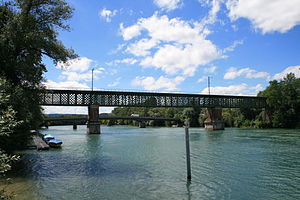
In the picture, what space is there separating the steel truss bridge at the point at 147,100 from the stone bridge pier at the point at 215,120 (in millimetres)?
2196

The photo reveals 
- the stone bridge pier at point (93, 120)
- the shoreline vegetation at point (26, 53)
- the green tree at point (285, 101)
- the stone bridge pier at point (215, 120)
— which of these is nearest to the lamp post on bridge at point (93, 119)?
the stone bridge pier at point (93, 120)

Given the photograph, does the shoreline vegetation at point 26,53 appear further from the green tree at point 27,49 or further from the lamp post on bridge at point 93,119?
the lamp post on bridge at point 93,119

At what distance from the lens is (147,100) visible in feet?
288

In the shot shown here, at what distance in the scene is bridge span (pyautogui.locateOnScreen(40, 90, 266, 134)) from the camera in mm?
76250

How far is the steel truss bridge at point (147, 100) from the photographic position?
7688 centimetres

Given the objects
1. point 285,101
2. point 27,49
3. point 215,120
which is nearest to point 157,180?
point 27,49

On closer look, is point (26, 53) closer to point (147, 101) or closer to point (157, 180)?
point (157, 180)

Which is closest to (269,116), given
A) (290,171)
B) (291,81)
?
(291,81)

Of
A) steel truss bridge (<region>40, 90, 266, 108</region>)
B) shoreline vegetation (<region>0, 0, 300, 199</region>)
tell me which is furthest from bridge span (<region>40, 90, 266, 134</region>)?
shoreline vegetation (<region>0, 0, 300, 199</region>)

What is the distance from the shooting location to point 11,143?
18547 millimetres

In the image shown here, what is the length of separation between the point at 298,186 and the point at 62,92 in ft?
236

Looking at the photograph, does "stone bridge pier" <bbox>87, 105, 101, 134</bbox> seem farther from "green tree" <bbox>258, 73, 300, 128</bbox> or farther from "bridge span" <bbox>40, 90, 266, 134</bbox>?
"green tree" <bbox>258, 73, 300, 128</bbox>

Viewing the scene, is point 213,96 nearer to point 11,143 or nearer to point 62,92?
point 62,92

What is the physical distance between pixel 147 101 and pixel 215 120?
93.4 ft
